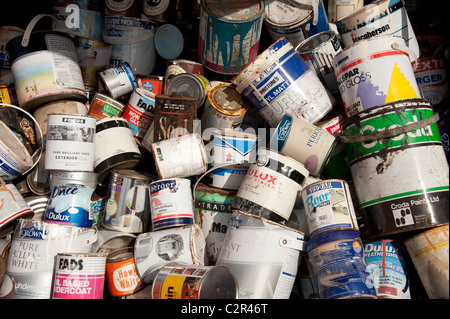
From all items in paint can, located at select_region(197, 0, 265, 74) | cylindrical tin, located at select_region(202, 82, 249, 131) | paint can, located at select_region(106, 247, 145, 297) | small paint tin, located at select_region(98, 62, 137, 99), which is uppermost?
paint can, located at select_region(197, 0, 265, 74)

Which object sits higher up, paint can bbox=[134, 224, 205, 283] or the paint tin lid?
the paint tin lid

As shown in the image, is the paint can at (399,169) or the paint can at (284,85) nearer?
the paint can at (399,169)

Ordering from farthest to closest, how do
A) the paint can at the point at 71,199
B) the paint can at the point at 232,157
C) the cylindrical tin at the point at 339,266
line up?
the paint can at the point at 232,157 → the paint can at the point at 71,199 → the cylindrical tin at the point at 339,266

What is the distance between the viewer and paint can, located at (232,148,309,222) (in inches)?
104

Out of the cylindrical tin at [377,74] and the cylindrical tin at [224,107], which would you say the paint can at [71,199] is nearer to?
the cylindrical tin at [224,107]

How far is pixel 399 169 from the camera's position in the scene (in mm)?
2516

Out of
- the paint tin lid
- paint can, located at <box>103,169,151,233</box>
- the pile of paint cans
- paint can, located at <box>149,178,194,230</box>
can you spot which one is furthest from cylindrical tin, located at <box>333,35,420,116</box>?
the paint tin lid

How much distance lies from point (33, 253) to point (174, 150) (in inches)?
42.8

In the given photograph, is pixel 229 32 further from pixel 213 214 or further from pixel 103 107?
pixel 213 214

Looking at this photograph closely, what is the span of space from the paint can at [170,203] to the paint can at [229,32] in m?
1.17

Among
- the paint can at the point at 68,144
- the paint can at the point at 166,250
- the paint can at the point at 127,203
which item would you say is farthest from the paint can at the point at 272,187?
the paint can at the point at 68,144

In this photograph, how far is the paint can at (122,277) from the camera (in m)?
2.67

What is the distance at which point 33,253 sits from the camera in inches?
102

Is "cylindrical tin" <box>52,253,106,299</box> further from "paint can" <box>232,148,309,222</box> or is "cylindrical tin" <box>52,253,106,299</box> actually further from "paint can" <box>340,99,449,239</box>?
"paint can" <box>340,99,449,239</box>
